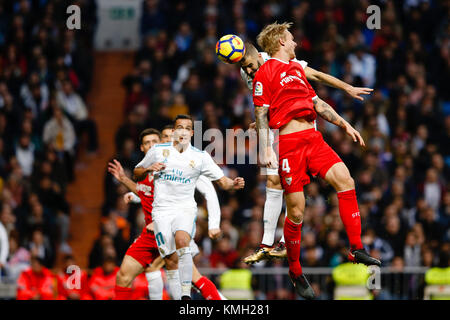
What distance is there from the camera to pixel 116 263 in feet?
48.8

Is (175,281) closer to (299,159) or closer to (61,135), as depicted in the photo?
(299,159)

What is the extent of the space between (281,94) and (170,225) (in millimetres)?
2331

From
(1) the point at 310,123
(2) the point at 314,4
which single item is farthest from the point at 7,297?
(2) the point at 314,4

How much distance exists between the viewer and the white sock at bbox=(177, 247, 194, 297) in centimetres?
1053

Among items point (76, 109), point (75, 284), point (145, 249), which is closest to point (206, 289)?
point (145, 249)

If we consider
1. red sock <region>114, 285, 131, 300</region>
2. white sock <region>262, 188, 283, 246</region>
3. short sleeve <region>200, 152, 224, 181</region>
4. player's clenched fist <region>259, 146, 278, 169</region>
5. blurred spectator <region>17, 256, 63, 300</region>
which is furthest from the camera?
blurred spectator <region>17, 256, 63, 300</region>

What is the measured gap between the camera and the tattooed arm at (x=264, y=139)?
946 centimetres

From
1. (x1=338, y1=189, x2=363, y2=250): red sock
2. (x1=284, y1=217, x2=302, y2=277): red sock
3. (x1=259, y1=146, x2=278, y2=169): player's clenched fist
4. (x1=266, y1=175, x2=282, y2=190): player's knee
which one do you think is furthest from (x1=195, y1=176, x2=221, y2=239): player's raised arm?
(x1=338, y1=189, x2=363, y2=250): red sock

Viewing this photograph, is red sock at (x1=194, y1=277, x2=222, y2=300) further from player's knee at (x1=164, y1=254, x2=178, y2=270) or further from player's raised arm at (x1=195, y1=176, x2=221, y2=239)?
player's raised arm at (x1=195, y1=176, x2=221, y2=239)

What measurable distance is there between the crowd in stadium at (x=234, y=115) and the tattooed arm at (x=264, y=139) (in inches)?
204

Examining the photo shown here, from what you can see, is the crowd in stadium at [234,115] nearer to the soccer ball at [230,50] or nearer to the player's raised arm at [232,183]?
the player's raised arm at [232,183]

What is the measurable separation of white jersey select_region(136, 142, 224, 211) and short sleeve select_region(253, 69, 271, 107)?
150 cm

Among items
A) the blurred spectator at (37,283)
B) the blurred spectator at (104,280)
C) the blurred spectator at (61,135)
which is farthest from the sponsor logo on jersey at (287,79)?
the blurred spectator at (61,135)
